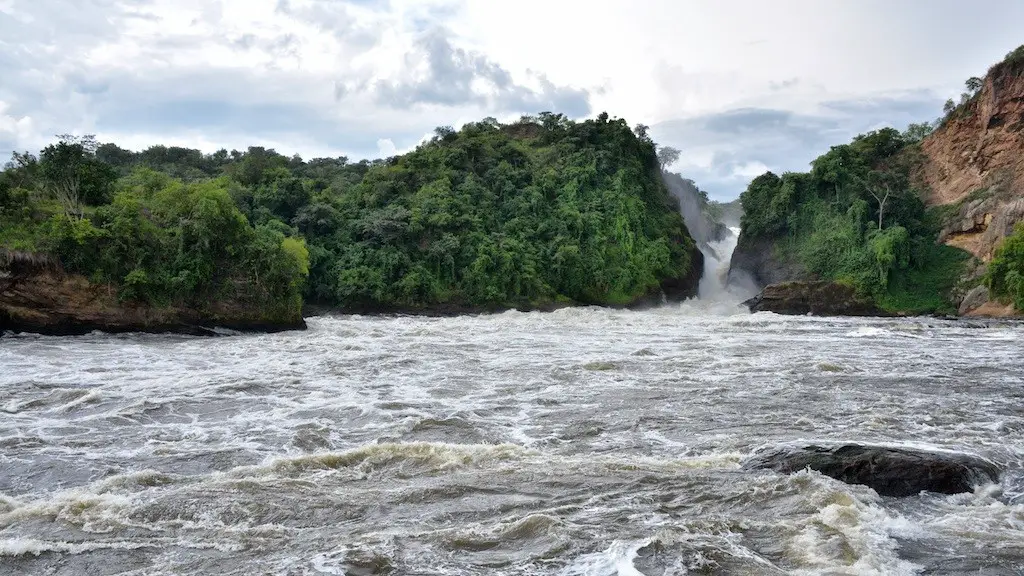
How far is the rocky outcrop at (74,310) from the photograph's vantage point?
19.6 m

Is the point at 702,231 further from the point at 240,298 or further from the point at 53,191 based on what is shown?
the point at 53,191

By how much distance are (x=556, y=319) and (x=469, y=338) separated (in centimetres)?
684

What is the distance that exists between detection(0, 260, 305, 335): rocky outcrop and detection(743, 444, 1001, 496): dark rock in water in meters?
18.9

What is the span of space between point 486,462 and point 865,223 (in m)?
35.2

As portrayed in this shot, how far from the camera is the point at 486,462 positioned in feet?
26.8

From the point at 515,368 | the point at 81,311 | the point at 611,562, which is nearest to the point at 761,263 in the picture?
the point at 515,368

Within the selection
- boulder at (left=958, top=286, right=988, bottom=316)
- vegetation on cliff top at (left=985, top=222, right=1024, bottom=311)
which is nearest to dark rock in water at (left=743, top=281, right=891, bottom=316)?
boulder at (left=958, top=286, right=988, bottom=316)

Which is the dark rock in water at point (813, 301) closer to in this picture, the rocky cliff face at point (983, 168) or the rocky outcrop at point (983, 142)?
the rocky cliff face at point (983, 168)

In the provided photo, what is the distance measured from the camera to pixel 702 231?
179 feet

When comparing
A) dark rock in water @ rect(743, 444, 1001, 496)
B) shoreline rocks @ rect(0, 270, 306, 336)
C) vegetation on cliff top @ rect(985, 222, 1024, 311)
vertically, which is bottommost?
dark rock in water @ rect(743, 444, 1001, 496)

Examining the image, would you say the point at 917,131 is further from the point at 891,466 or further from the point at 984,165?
the point at 891,466

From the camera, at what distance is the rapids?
5609mm

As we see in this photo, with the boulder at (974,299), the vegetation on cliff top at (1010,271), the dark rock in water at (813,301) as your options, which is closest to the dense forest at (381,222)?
the dark rock in water at (813,301)

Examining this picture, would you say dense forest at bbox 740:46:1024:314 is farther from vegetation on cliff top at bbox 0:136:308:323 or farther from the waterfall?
vegetation on cliff top at bbox 0:136:308:323
